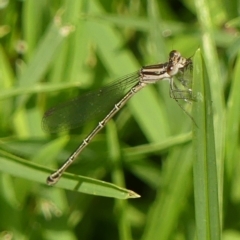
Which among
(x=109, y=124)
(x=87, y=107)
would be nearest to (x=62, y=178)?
(x=109, y=124)

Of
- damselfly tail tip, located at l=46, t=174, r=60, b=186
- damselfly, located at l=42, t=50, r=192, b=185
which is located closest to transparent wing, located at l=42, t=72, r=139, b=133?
damselfly, located at l=42, t=50, r=192, b=185

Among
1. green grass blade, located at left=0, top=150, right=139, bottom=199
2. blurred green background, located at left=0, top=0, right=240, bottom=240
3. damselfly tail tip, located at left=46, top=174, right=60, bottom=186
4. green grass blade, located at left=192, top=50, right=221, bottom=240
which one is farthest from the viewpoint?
blurred green background, located at left=0, top=0, right=240, bottom=240

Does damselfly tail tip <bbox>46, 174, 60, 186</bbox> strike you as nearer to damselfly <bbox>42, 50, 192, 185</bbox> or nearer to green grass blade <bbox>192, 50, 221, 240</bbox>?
damselfly <bbox>42, 50, 192, 185</bbox>

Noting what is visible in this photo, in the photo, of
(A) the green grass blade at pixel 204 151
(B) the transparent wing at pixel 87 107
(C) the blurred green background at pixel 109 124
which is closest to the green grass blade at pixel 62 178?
(C) the blurred green background at pixel 109 124

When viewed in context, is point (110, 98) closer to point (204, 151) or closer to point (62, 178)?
point (62, 178)

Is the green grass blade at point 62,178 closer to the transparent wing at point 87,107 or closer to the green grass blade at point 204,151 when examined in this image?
the green grass blade at point 204,151

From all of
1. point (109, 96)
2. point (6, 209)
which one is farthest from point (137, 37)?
point (6, 209)

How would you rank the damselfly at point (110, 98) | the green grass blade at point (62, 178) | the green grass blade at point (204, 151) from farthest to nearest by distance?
the damselfly at point (110, 98)
the green grass blade at point (62, 178)
the green grass blade at point (204, 151)

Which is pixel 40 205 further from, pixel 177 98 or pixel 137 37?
pixel 137 37
